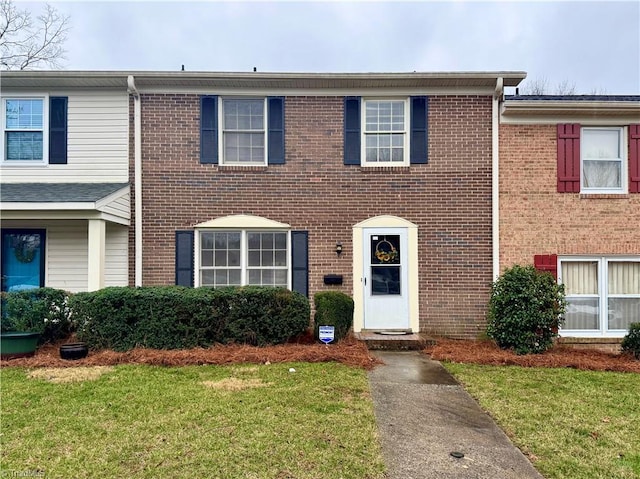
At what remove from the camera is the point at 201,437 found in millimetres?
3867

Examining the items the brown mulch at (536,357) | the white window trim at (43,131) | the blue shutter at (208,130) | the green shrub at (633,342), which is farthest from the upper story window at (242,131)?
the green shrub at (633,342)

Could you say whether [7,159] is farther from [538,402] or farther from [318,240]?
[538,402]

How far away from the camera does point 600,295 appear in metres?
8.43

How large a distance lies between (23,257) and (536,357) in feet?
32.3

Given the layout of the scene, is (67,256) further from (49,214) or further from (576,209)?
(576,209)

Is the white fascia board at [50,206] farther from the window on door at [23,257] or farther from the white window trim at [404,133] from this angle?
the white window trim at [404,133]

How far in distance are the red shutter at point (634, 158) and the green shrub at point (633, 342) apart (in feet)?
9.14

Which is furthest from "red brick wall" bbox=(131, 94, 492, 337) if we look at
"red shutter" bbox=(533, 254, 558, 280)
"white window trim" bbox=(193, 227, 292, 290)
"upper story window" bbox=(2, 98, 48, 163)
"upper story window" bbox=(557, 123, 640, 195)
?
"upper story window" bbox=(2, 98, 48, 163)

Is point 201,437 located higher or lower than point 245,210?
lower

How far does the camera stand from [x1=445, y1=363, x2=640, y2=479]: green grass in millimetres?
3545

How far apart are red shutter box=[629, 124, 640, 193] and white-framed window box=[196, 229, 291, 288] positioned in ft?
23.0

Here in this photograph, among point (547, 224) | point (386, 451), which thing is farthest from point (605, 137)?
point (386, 451)

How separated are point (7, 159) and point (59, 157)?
1071mm

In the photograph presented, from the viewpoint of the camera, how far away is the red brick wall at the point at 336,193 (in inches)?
336
